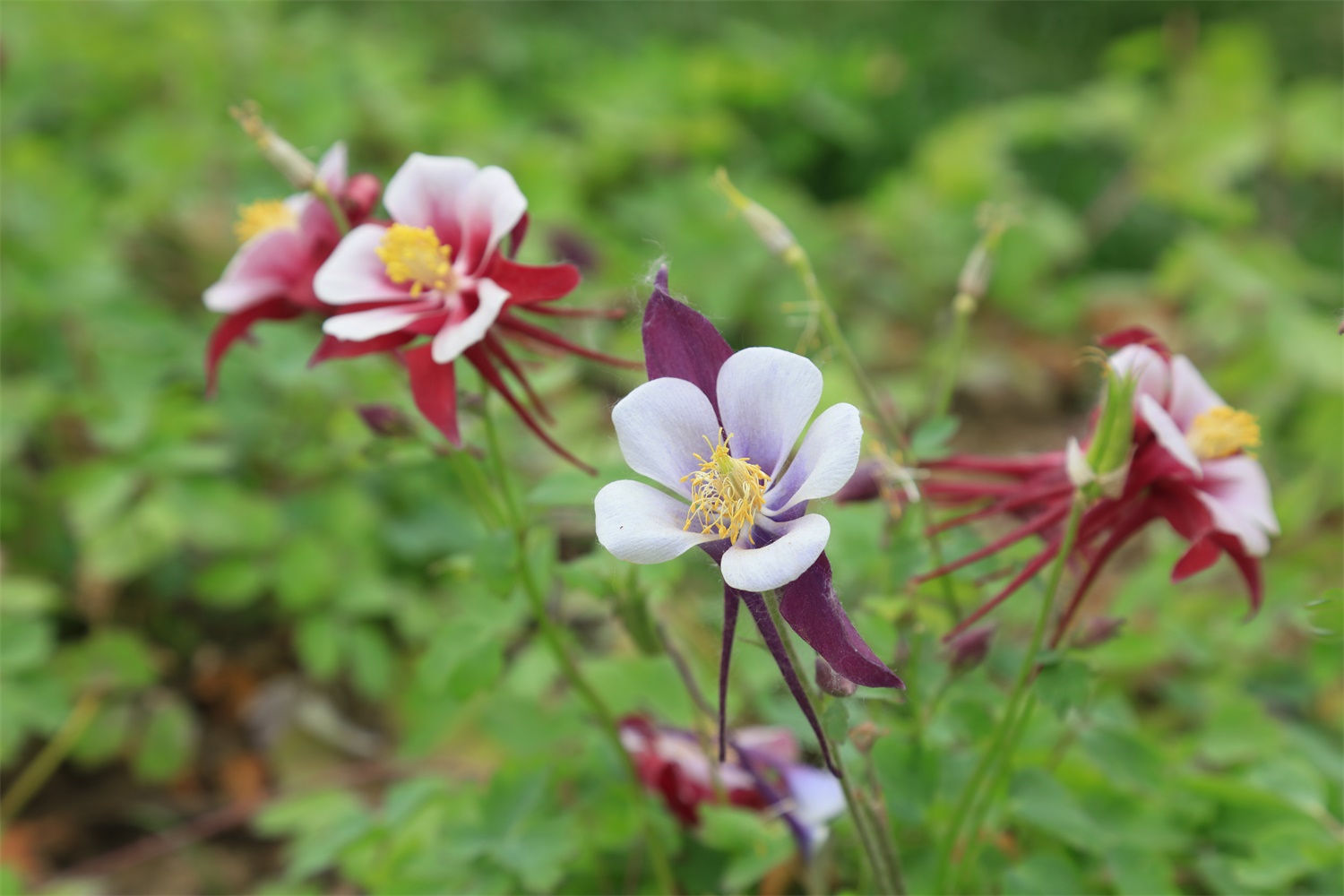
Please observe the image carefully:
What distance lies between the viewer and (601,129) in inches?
109

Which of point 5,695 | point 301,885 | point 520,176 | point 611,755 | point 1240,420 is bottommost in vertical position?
point 301,885

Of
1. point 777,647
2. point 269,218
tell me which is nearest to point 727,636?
point 777,647

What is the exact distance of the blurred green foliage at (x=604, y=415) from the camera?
1.06 m

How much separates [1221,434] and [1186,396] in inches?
2.4

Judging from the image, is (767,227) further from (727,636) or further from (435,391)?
(727,636)

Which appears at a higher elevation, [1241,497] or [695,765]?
[1241,497]

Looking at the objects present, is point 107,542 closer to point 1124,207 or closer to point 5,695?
point 5,695

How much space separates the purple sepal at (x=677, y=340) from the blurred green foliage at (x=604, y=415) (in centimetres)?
7

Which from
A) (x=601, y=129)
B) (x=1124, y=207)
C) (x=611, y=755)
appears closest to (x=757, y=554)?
(x=611, y=755)

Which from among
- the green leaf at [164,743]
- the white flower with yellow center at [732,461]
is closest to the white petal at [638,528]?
the white flower with yellow center at [732,461]

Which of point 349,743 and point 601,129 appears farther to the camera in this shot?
point 601,129

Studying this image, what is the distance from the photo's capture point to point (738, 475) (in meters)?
0.68

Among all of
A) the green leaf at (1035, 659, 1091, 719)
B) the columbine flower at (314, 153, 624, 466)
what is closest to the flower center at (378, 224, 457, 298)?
the columbine flower at (314, 153, 624, 466)

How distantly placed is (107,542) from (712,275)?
4.48 feet
